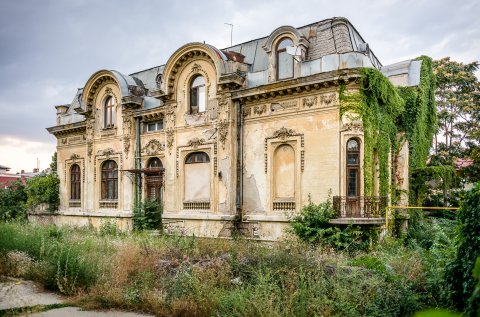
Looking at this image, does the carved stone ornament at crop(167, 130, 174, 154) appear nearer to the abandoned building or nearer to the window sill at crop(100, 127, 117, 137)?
the abandoned building

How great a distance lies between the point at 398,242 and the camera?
48.5ft

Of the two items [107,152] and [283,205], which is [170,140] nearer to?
[107,152]

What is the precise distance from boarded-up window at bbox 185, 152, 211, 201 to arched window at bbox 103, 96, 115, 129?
6.24 meters

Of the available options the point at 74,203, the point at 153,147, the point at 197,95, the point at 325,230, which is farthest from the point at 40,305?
the point at 74,203

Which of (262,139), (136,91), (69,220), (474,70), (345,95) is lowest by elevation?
(69,220)

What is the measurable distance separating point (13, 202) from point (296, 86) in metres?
22.1

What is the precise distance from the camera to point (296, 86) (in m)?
15.9

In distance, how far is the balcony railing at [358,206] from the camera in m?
14.8

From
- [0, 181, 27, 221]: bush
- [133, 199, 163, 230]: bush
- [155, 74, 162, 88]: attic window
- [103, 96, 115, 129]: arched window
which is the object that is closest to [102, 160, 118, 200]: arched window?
[103, 96, 115, 129]: arched window

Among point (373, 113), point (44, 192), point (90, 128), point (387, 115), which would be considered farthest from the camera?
point (44, 192)

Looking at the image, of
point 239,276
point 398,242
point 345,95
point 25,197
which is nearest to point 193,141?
point 345,95

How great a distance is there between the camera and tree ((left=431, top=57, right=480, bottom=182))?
26984 millimetres

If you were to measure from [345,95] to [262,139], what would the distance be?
12.8 ft

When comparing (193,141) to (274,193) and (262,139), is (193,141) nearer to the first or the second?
(262,139)
